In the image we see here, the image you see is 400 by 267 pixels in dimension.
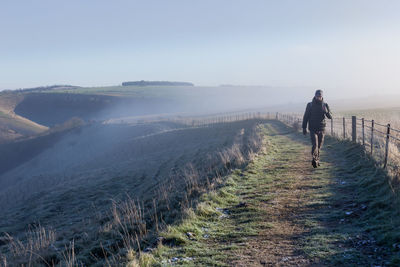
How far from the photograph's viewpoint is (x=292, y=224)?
20.0 feet

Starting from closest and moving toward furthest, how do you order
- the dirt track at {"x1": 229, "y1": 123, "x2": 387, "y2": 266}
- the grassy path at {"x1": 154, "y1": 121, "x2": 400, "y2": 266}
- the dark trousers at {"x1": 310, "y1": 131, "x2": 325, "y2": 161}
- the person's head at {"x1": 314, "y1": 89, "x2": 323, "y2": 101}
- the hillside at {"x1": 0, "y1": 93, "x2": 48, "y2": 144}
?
the dirt track at {"x1": 229, "y1": 123, "x2": 387, "y2": 266}
the grassy path at {"x1": 154, "y1": 121, "x2": 400, "y2": 266}
the person's head at {"x1": 314, "y1": 89, "x2": 323, "y2": 101}
the dark trousers at {"x1": 310, "y1": 131, "x2": 325, "y2": 161}
the hillside at {"x1": 0, "y1": 93, "x2": 48, "y2": 144}

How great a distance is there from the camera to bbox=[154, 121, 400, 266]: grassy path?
4781 mm

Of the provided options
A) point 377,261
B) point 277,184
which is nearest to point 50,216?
point 277,184

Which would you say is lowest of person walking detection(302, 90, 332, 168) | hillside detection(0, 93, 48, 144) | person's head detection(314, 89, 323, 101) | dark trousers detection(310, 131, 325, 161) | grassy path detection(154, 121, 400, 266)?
hillside detection(0, 93, 48, 144)

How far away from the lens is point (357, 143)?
1347 centimetres

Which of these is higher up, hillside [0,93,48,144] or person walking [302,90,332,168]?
person walking [302,90,332,168]

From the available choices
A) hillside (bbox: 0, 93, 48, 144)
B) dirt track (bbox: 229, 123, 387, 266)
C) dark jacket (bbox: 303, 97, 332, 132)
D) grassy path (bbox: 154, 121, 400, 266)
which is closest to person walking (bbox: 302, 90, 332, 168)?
dark jacket (bbox: 303, 97, 332, 132)

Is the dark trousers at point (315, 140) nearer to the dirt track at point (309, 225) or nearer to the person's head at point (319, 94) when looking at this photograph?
the dirt track at point (309, 225)

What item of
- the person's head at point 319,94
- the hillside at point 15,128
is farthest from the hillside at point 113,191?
the hillside at point 15,128

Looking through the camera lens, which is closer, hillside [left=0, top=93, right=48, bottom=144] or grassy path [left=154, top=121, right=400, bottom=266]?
grassy path [left=154, top=121, right=400, bottom=266]

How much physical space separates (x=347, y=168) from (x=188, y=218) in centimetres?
584

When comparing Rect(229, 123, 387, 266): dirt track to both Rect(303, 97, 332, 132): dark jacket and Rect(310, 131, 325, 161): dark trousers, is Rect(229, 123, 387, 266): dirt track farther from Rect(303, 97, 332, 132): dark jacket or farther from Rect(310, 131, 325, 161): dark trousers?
Rect(303, 97, 332, 132): dark jacket

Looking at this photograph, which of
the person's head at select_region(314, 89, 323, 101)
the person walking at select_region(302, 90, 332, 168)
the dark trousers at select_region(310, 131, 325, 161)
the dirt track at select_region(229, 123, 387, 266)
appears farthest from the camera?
the dark trousers at select_region(310, 131, 325, 161)

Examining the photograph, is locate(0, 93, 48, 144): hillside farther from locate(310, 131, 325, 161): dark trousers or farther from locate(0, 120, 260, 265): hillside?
locate(310, 131, 325, 161): dark trousers
